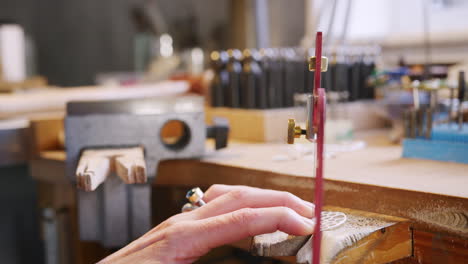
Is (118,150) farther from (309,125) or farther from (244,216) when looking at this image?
(309,125)

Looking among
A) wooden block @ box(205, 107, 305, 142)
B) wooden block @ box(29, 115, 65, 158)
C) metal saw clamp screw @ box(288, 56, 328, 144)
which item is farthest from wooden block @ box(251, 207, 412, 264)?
wooden block @ box(29, 115, 65, 158)

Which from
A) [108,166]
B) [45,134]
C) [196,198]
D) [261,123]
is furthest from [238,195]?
[45,134]

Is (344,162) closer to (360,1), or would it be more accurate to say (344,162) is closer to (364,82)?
(364,82)

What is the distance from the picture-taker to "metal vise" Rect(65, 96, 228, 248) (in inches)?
53.6

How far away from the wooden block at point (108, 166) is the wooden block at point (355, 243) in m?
0.34

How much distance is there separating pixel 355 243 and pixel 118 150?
25.8 inches

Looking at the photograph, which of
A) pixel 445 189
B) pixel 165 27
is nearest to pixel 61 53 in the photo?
pixel 165 27

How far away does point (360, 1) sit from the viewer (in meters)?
2.87

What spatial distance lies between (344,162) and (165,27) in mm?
3326

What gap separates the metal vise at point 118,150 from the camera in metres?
1.36

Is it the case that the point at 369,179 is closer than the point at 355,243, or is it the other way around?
the point at 355,243

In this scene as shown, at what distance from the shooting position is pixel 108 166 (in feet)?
4.15

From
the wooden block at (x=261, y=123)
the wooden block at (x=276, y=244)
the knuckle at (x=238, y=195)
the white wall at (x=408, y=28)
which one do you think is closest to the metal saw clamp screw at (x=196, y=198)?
the knuckle at (x=238, y=195)

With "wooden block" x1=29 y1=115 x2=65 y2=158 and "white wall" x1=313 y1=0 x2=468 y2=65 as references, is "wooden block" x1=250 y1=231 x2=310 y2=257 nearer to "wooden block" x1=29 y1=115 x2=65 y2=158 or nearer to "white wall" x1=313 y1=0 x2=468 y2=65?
"wooden block" x1=29 y1=115 x2=65 y2=158
